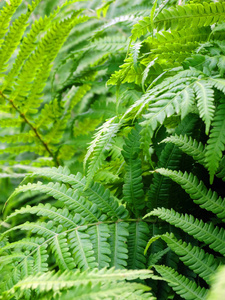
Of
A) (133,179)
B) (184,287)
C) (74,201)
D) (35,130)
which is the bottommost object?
(184,287)

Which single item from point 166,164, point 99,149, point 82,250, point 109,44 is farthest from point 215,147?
point 109,44

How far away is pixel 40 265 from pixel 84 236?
14cm

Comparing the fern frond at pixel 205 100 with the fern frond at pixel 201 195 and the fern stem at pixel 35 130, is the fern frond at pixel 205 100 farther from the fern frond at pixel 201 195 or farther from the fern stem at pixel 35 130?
the fern stem at pixel 35 130

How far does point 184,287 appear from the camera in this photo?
63cm

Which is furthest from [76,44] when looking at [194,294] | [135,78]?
[194,294]

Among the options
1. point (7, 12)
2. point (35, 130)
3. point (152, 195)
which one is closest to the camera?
point (152, 195)

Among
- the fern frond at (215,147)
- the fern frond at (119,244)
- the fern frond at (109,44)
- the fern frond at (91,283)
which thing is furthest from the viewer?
the fern frond at (109,44)

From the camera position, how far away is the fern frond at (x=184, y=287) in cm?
62

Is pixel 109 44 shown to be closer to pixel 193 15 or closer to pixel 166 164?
pixel 193 15

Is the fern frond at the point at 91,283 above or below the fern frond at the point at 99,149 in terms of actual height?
below

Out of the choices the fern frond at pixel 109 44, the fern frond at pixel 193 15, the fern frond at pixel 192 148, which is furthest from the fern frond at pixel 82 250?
the fern frond at pixel 109 44

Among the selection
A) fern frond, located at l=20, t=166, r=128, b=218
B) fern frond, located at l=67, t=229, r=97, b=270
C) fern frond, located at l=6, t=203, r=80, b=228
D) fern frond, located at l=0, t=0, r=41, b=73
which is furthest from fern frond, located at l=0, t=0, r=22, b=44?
fern frond, located at l=67, t=229, r=97, b=270

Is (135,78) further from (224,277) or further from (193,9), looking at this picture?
(224,277)

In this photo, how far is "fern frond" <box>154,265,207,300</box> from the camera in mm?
617
